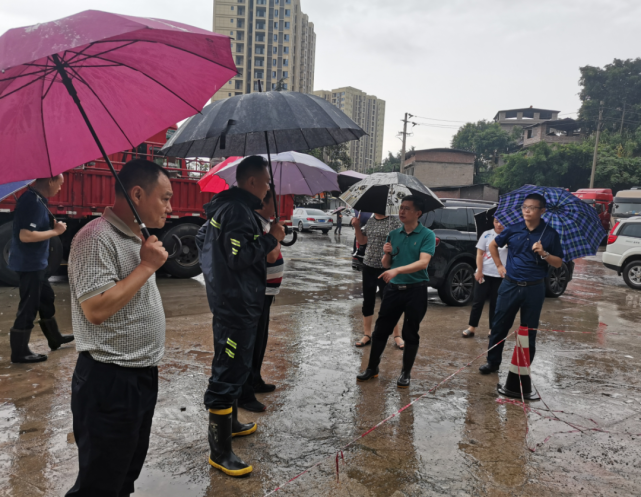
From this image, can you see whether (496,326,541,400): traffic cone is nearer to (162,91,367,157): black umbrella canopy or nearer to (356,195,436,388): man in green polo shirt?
(356,195,436,388): man in green polo shirt

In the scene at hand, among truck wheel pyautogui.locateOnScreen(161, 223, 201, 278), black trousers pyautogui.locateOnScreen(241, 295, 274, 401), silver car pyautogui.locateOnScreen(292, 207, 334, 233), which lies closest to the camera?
black trousers pyautogui.locateOnScreen(241, 295, 274, 401)

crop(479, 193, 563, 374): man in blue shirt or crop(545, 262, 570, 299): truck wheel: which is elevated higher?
crop(479, 193, 563, 374): man in blue shirt

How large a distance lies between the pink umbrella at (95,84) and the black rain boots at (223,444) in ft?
4.93

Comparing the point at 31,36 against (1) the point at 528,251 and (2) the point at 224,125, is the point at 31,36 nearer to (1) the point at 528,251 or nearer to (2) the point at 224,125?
(2) the point at 224,125

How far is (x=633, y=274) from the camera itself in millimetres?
11414

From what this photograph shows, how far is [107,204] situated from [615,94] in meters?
58.2

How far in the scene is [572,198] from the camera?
14.6 ft

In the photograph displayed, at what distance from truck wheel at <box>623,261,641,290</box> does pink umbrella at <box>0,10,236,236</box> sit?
12.0m

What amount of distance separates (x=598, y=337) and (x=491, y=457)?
4379mm

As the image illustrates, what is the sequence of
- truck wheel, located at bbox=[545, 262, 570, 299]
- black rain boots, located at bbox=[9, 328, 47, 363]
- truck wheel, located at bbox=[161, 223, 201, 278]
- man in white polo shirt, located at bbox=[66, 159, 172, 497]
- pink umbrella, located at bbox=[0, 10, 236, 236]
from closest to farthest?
pink umbrella, located at bbox=[0, 10, 236, 236] → man in white polo shirt, located at bbox=[66, 159, 172, 497] → black rain boots, located at bbox=[9, 328, 47, 363] → truck wheel, located at bbox=[545, 262, 570, 299] → truck wheel, located at bbox=[161, 223, 201, 278]

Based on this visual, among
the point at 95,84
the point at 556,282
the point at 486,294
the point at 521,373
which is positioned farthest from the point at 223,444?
the point at 556,282

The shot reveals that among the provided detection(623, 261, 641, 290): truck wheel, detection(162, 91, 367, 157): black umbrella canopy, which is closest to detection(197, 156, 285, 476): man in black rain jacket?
detection(162, 91, 367, 157): black umbrella canopy

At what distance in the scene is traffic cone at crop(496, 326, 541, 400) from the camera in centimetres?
431

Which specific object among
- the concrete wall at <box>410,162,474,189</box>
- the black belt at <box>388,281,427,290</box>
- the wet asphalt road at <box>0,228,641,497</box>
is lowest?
the wet asphalt road at <box>0,228,641,497</box>
